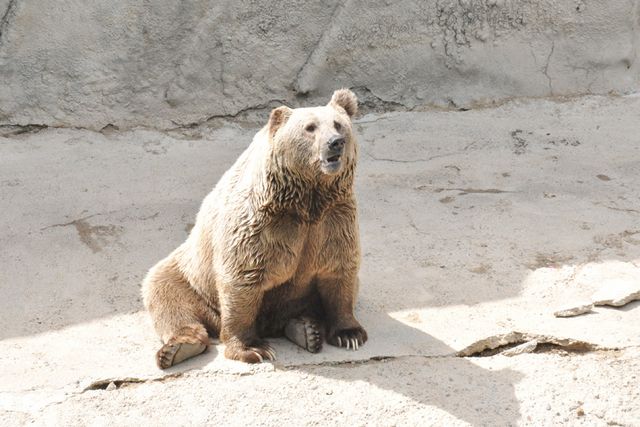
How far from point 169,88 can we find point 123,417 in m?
4.10

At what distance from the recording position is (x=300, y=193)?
16.7ft

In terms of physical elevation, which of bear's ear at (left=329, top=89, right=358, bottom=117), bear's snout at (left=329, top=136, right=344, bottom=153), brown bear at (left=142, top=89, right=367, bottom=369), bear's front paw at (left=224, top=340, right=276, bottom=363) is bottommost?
bear's front paw at (left=224, top=340, right=276, bottom=363)

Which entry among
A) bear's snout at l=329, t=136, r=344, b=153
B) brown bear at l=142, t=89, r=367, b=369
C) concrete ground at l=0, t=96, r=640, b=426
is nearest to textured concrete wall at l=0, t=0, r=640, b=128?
concrete ground at l=0, t=96, r=640, b=426

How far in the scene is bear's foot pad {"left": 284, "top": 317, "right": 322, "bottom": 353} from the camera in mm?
5355

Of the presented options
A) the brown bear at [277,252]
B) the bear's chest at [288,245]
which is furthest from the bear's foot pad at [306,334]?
the bear's chest at [288,245]

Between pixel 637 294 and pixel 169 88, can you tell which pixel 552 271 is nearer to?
pixel 637 294

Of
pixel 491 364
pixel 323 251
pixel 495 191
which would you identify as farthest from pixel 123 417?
pixel 495 191

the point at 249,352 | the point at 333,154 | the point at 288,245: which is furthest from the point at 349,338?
the point at 333,154

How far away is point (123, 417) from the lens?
188 inches

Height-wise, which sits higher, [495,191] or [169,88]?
[169,88]

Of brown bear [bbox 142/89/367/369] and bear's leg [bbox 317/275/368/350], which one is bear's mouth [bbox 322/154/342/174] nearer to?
brown bear [bbox 142/89/367/369]

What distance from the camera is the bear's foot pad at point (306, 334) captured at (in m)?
5.36

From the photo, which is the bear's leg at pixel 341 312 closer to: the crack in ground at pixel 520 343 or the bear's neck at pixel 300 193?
the bear's neck at pixel 300 193

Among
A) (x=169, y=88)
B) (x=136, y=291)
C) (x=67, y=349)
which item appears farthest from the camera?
(x=169, y=88)
